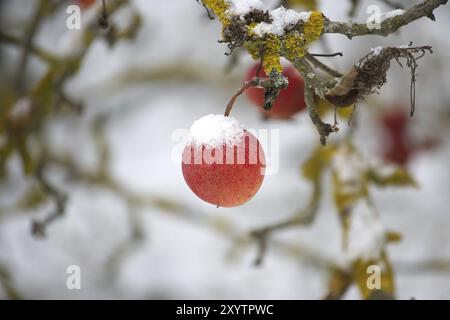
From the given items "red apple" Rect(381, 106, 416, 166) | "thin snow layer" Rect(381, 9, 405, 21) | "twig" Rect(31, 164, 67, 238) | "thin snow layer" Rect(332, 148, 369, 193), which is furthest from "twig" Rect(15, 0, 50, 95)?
"red apple" Rect(381, 106, 416, 166)

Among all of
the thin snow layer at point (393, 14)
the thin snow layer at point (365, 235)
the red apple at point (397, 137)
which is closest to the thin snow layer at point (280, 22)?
the thin snow layer at point (393, 14)

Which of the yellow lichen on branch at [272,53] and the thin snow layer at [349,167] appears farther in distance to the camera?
the thin snow layer at [349,167]

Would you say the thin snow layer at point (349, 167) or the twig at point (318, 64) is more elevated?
the twig at point (318, 64)

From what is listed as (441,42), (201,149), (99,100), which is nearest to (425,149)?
(441,42)

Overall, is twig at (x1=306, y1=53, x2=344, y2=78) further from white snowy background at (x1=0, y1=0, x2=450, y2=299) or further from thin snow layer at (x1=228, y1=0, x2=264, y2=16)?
white snowy background at (x1=0, y1=0, x2=450, y2=299)

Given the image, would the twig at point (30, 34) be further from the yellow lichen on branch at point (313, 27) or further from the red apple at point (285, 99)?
the yellow lichen on branch at point (313, 27)

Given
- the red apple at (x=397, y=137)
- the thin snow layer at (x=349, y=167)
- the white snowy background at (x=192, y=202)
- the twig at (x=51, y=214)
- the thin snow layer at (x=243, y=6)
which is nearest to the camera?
the thin snow layer at (x=243, y=6)
